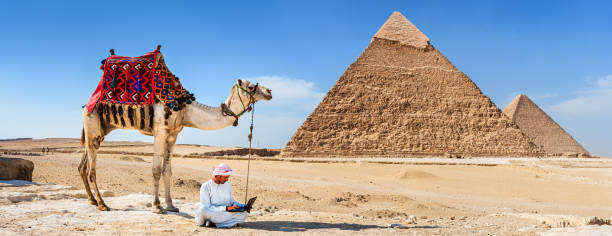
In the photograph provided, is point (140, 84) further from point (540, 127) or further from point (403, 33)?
point (540, 127)

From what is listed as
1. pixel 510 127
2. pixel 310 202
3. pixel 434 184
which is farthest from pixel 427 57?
pixel 310 202

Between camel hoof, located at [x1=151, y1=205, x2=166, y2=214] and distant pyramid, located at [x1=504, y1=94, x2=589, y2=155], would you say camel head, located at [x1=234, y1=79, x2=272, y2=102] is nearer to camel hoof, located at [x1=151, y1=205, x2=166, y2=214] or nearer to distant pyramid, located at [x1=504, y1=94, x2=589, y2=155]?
camel hoof, located at [x1=151, y1=205, x2=166, y2=214]

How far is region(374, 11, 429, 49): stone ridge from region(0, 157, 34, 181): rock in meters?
72.6

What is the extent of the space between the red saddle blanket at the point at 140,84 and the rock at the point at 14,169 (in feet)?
8.39

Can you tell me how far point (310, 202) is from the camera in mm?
8406

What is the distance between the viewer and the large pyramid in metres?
62.5

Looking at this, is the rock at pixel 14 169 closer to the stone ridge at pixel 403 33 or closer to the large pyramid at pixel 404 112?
the large pyramid at pixel 404 112

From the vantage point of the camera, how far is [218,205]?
4.88 metres

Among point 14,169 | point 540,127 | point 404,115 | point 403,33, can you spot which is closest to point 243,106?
point 14,169

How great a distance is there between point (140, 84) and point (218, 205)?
162cm

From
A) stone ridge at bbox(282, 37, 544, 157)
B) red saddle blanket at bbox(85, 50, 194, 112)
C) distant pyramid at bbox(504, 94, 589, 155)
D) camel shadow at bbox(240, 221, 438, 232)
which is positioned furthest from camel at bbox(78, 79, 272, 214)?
distant pyramid at bbox(504, 94, 589, 155)

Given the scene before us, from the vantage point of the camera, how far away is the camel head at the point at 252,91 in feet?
17.3

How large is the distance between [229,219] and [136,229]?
2.92 feet

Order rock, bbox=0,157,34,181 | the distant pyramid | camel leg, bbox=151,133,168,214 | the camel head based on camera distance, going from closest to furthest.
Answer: camel leg, bbox=151,133,168,214
the camel head
rock, bbox=0,157,34,181
the distant pyramid
